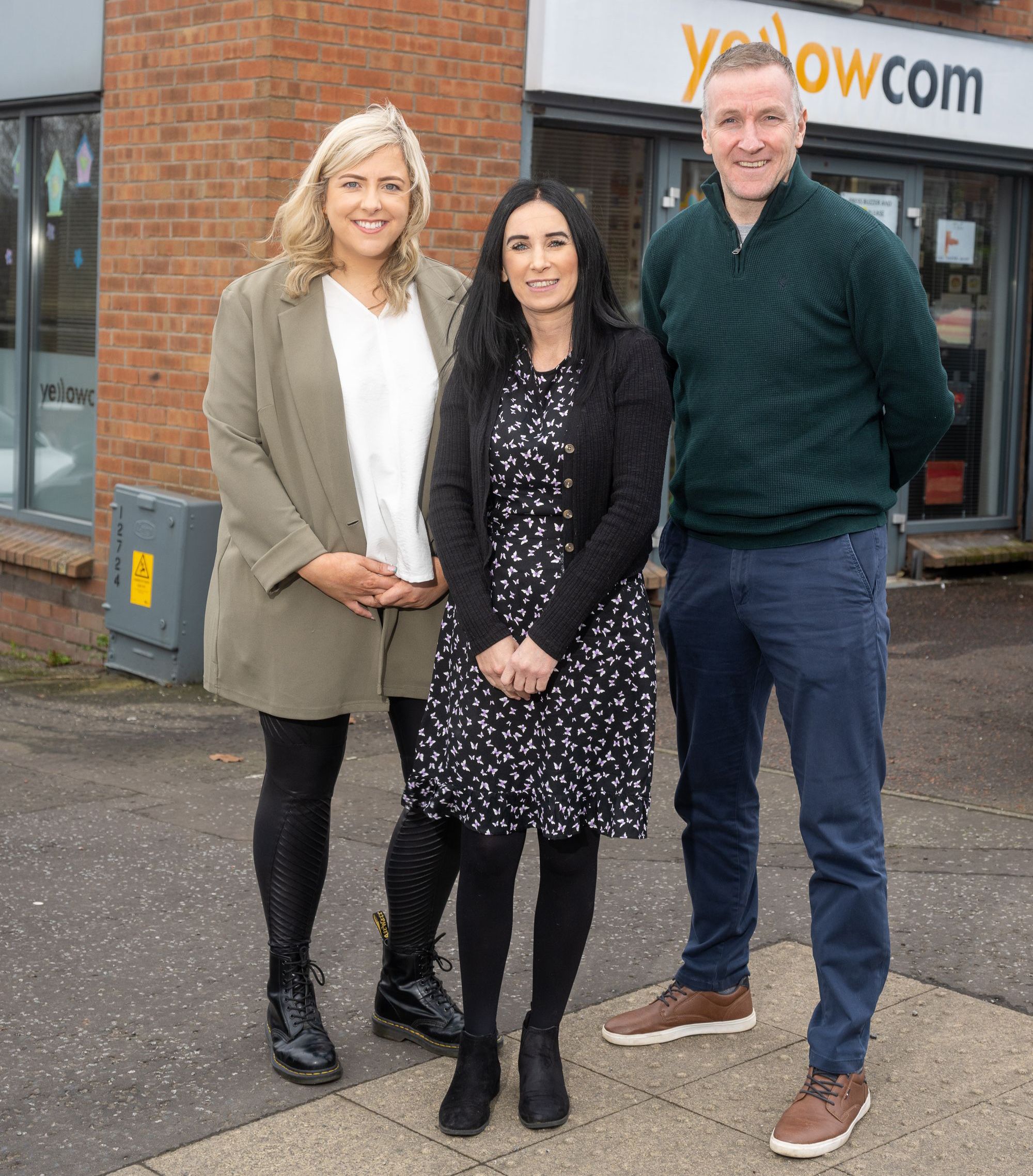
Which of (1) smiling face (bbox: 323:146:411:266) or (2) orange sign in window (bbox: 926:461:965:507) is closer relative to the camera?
(1) smiling face (bbox: 323:146:411:266)

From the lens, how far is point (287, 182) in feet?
23.1

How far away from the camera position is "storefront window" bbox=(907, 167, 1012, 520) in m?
10.1

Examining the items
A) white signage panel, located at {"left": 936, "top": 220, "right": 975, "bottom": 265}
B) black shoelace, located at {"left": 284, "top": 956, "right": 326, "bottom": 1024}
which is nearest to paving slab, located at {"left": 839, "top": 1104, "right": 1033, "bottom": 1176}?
black shoelace, located at {"left": 284, "top": 956, "right": 326, "bottom": 1024}

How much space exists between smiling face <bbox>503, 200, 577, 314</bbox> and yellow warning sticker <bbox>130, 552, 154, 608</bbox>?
173 inches

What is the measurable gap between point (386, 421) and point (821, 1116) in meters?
1.64

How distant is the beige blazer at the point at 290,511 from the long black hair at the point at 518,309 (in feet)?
0.77

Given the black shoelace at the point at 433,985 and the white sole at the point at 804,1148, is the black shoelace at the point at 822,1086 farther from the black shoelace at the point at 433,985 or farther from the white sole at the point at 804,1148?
the black shoelace at the point at 433,985

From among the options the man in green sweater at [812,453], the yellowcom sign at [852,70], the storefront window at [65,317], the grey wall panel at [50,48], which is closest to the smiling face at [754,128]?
the man in green sweater at [812,453]

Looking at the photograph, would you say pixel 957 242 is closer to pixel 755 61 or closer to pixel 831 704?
pixel 755 61

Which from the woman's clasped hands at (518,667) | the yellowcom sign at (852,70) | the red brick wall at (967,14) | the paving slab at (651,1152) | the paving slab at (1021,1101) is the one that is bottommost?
the paving slab at (651,1152)

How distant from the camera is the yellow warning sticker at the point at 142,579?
23.9ft

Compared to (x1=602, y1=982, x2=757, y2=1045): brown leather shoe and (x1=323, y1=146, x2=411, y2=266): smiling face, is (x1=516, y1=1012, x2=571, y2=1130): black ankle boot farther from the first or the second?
(x1=323, y1=146, x2=411, y2=266): smiling face

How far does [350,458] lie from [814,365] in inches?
38.4

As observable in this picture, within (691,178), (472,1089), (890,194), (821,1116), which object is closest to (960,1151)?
(821,1116)
